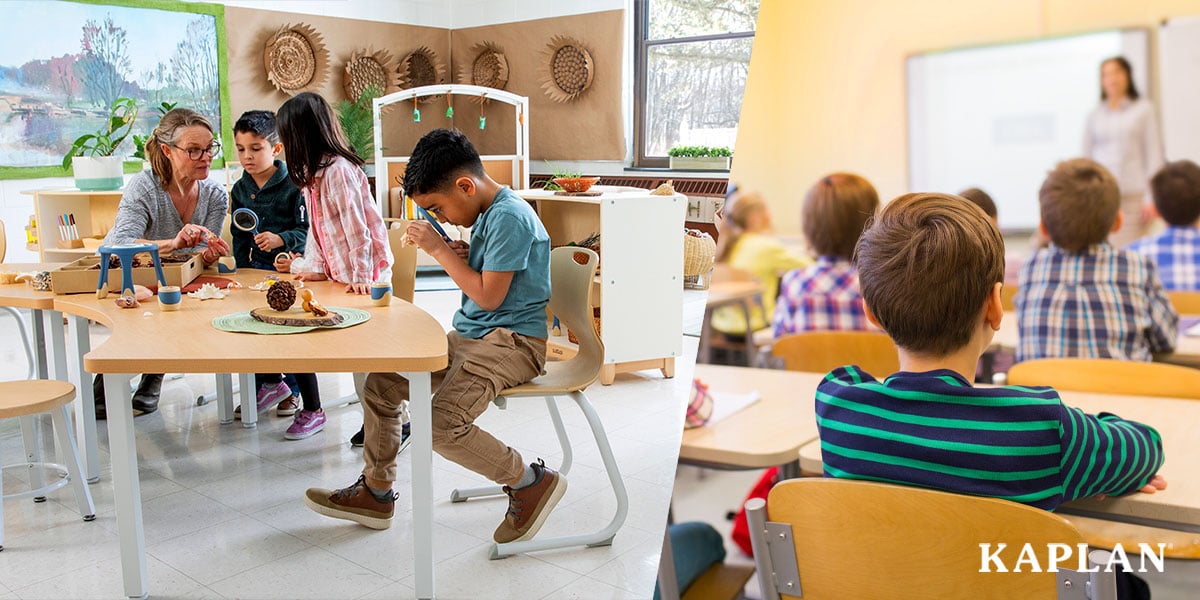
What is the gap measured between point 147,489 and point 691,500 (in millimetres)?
2706

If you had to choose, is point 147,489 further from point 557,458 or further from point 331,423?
point 557,458

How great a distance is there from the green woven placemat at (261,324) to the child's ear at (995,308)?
1.85 meters

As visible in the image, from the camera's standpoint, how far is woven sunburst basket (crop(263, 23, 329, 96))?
727 cm

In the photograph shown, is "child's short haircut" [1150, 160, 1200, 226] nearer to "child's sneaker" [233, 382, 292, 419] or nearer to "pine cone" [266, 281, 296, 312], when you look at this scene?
"pine cone" [266, 281, 296, 312]

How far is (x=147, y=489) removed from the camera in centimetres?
273

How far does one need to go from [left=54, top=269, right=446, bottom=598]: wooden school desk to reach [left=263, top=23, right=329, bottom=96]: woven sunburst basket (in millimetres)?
5500

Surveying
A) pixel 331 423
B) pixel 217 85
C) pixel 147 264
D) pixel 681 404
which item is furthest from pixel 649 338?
pixel 217 85

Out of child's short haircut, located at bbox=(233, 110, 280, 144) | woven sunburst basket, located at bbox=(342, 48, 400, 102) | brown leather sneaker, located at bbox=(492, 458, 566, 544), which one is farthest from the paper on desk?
woven sunburst basket, located at bbox=(342, 48, 400, 102)

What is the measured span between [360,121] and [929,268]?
7.23 meters

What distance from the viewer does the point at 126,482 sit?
1947mm

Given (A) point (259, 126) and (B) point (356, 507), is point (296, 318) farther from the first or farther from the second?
(A) point (259, 126)

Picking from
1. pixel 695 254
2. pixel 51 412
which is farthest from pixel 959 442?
pixel 695 254

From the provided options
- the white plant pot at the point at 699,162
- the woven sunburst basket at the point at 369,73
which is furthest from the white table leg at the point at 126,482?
the woven sunburst basket at the point at 369,73

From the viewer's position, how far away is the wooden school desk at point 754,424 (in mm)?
415
